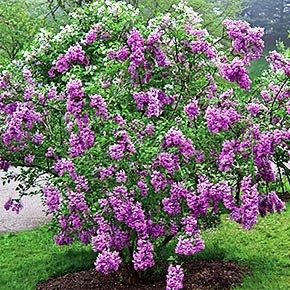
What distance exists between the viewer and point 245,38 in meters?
5.76

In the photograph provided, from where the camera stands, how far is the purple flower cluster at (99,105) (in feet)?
17.0

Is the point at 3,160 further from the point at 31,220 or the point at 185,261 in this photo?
the point at 31,220

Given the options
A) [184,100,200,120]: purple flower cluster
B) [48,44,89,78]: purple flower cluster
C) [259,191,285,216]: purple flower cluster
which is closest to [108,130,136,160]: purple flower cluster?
[184,100,200,120]: purple flower cluster

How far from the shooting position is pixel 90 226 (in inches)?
220

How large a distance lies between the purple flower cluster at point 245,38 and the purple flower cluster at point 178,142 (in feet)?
3.96

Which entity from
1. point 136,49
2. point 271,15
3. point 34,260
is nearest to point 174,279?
point 136,49

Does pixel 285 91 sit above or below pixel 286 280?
above

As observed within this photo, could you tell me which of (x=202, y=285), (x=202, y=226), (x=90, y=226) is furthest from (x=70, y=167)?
(x=202, y=285)

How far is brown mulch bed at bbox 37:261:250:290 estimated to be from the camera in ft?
20.6

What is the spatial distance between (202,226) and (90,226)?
114cm

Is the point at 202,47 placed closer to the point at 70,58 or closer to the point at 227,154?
the point at 227,154

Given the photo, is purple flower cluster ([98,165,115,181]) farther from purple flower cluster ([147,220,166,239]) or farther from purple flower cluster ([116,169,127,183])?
purple flower cluster ([147,220,166,239])

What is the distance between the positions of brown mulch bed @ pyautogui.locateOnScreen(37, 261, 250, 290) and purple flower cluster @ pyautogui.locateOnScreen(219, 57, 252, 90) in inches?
78.2

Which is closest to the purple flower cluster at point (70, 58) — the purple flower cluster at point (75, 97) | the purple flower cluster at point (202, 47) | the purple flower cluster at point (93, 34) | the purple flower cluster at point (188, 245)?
the purple flower cluster at point (93, 34)
